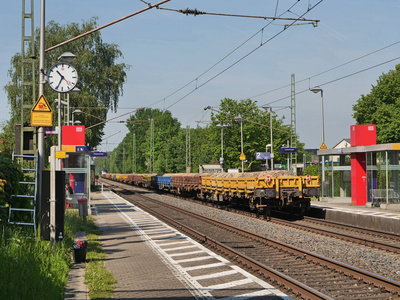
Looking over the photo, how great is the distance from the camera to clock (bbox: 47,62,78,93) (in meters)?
13.8

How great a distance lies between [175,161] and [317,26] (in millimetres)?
64561

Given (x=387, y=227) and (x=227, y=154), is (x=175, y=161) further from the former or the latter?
(x=387, y=227)

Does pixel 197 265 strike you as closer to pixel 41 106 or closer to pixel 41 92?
pixel 41 106

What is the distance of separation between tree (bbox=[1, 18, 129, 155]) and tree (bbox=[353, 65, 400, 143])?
2760 centimetres

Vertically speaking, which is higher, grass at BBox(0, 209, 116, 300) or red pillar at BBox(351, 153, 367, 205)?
red pillar at BBox(351, 153, 367, 205)

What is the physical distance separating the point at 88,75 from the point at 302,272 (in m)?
43.1

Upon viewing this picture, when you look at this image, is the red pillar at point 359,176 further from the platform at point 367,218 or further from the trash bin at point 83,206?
the trash bin at point 83,206

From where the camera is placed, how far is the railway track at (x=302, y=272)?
8702mm

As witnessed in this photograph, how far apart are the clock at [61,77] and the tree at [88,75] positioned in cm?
3173

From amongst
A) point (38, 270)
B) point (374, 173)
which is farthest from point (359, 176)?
point (38, 270)

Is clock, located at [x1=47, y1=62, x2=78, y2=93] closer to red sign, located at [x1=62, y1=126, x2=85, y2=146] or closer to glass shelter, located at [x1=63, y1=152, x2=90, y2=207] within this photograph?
glass shelter, located at [x1=63, y1=152, x2=90, y2=207]

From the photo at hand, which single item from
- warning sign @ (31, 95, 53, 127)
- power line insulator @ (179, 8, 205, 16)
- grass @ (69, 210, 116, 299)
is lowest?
grass @ (69, 210, 116, 299)

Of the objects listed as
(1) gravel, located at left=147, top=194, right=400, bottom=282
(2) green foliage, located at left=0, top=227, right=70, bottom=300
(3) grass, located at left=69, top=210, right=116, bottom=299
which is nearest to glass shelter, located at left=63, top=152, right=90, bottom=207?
(1) gravel, located at left=147, top=194, right=400, bottom=282

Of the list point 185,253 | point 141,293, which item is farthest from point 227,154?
point 141,293
